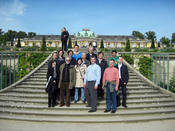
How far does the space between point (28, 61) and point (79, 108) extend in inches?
259

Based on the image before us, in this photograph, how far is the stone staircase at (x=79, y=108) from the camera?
5652 millimetres

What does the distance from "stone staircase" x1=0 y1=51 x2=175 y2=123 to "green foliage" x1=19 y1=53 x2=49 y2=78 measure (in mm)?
2523

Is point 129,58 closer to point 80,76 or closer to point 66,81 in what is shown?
point 80,76

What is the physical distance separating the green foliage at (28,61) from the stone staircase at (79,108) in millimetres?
2523

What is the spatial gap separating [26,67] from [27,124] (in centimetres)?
614

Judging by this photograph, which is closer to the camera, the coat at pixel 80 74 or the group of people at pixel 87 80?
the group of people at pixel 87 80

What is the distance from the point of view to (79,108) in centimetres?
612

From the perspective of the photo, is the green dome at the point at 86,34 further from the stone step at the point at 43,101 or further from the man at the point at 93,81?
the man at the point at 93,81

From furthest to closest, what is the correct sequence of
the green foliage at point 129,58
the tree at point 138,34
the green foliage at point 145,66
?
the tree at point 138,34
the green foliage at point 129,58
the green foliage at point 145,66

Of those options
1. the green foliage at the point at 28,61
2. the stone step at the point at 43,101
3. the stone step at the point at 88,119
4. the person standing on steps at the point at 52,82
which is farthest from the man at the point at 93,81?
the green foliage at the point at 28,61

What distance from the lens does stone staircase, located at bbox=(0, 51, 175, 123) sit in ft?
18.5

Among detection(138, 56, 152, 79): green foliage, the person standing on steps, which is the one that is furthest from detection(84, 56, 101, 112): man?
detection(138, 56, 152, 79): green foliage

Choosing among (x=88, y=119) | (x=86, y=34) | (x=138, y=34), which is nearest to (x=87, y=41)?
(x=86, y=34)

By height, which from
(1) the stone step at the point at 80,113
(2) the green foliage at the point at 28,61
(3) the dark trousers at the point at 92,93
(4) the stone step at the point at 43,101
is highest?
(2) the green foliage at the point at 28,61
